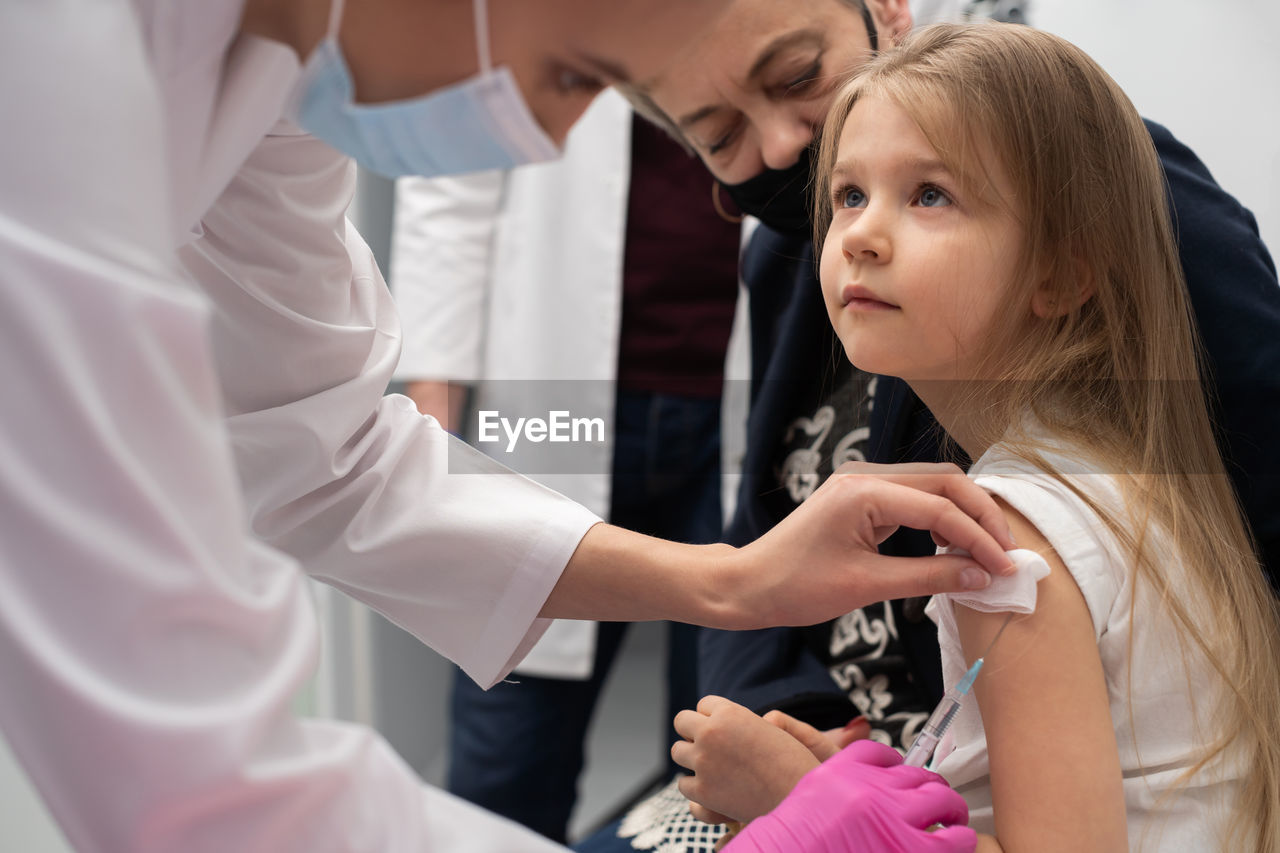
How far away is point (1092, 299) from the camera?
856 millimetres

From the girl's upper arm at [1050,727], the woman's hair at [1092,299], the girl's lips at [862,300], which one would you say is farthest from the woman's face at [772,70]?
the girl's upper arm at [1050,727]

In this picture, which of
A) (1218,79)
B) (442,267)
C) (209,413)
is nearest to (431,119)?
(209,413)

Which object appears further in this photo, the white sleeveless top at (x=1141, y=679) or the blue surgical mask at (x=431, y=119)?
the white sleeveless top at (x=1141, y=679)

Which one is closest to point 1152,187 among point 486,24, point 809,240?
point 809,240

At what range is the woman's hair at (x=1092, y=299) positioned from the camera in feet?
2.66

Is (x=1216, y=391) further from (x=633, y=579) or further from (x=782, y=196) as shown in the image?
(x=633, y=579)

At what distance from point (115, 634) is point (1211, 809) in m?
0.71

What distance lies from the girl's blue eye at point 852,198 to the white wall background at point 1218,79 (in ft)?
1.59

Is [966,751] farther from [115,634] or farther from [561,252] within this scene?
[561,252]

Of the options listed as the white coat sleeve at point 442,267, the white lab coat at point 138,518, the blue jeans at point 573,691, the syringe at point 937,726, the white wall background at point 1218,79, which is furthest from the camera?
the white coat sleeve at point 442,267

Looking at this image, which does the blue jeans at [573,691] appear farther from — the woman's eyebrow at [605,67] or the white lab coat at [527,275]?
the woman's eyebrow at [605,67]

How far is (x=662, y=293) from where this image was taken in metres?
1.64

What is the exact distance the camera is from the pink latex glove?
655mm

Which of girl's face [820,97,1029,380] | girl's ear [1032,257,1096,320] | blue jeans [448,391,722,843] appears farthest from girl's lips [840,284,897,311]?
blue jeans [448,391,722,843]
